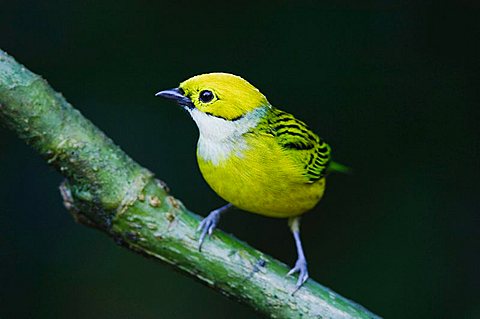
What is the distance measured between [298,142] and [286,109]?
1415 millimetres

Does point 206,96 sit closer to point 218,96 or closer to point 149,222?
point 218,96

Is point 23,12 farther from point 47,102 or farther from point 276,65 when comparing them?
point 47,102

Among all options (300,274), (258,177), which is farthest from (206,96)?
(300,274)

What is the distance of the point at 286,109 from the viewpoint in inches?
180

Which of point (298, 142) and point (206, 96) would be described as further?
point (298, 142)

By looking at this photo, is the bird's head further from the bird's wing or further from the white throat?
the bird's wing

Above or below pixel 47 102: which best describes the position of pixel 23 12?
above

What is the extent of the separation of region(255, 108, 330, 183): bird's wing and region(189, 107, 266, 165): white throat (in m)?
0.09

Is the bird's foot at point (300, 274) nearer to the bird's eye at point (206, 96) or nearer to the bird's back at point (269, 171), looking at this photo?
the bird's back at point (269, 171)

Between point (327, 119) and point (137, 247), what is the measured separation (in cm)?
211

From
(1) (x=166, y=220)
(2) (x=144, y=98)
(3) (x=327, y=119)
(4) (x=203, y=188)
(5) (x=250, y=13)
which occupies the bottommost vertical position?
(1) (x=166, y=220)

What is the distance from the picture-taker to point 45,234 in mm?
4512

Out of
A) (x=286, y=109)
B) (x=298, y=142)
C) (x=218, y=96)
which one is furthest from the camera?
(x=286, y=109)

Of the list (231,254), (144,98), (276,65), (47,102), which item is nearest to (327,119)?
(276,65)
